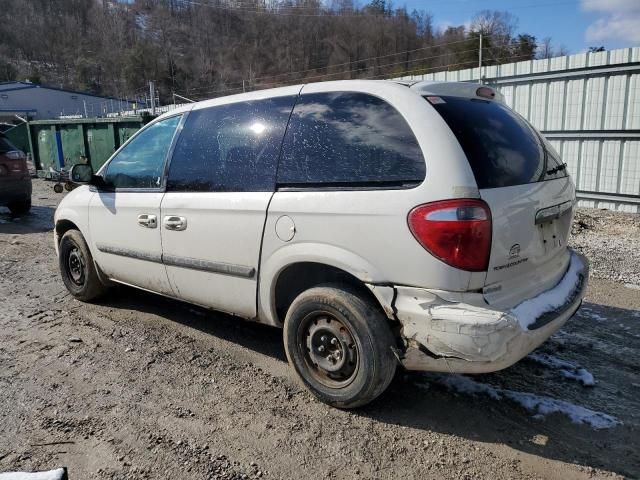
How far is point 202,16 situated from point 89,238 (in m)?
111

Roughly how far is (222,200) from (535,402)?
7.73 ft

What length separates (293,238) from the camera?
2971mm

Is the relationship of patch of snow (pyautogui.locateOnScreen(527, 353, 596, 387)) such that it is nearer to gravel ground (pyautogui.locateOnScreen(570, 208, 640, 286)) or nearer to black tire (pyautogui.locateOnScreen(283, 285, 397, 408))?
black tire (pyautogui.locateOnScreen(283, 285, 397, 408))

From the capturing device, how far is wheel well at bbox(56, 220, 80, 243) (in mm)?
5002

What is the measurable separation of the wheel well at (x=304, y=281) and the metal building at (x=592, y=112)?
25.0ft

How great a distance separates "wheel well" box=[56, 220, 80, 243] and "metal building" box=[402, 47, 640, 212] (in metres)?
8.51

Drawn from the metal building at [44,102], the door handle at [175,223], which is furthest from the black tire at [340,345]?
the metal building at [44,102]

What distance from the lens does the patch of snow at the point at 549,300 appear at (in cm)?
249

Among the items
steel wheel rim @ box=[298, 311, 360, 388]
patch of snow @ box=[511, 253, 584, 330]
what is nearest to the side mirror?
steel wheel rim @ box=[298, 311, 360, 388]

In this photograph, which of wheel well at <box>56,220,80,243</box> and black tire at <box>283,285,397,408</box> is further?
wheel well at <box>56,220,80,243</box>

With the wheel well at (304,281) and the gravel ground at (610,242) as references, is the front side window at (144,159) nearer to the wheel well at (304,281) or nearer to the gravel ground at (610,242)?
the wheel well at (304,281)

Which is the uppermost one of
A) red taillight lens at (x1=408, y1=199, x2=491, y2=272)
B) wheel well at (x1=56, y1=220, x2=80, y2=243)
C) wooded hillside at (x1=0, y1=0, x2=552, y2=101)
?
wooded hillside at (x1=0, y1=0, x2=552, y2=101)

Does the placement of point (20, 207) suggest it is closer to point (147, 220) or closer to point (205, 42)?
point (147, 220)

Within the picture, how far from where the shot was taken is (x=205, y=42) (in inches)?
4065
